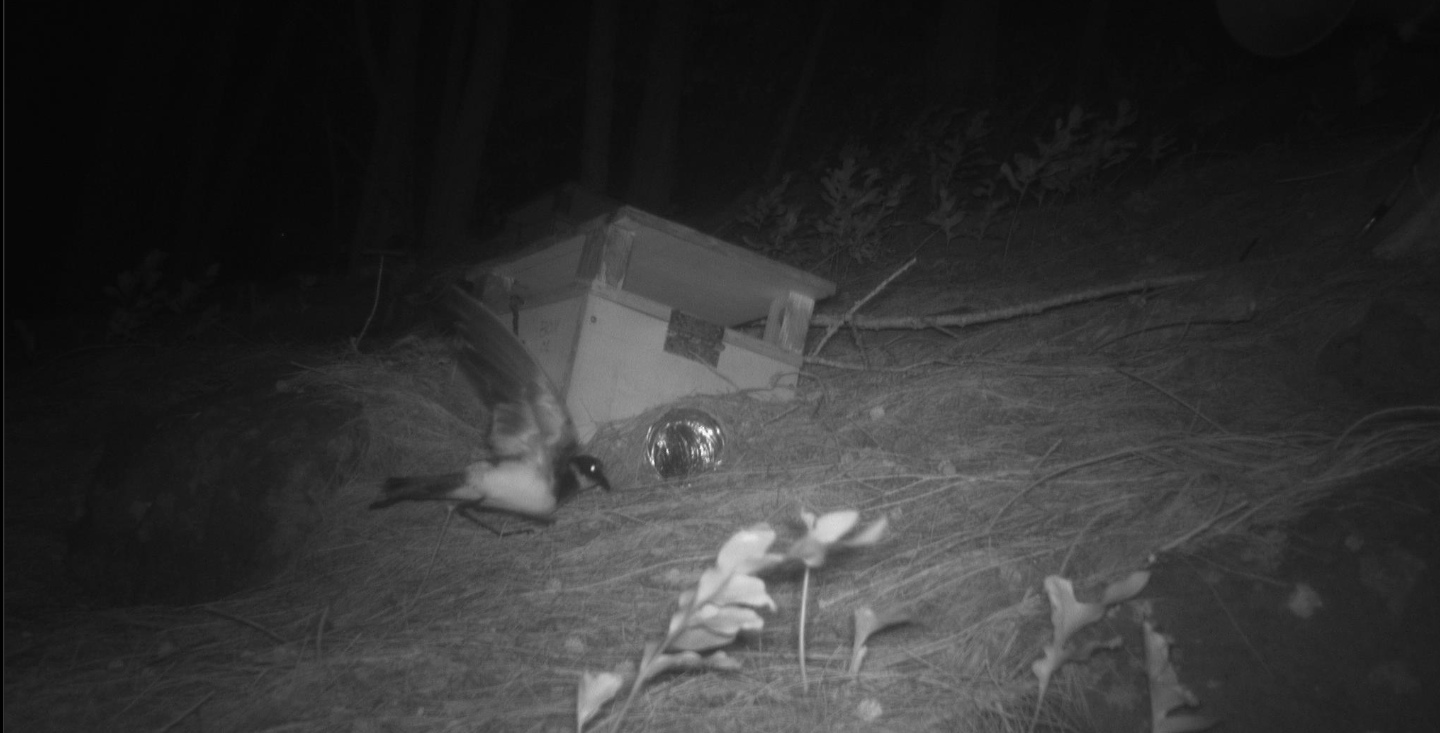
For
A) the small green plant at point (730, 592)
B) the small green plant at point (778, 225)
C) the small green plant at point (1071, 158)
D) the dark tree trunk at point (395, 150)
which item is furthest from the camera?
the dark tree trunk at point (395, 150)

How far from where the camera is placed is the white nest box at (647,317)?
329cm

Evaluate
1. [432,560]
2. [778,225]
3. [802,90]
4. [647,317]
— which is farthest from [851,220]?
[802,90]

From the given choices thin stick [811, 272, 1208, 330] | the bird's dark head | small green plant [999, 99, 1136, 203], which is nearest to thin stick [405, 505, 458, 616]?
the bird's dark head

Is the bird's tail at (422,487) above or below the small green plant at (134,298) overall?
below

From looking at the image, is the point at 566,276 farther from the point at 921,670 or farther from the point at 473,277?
the point at 921,670

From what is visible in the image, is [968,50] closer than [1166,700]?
No

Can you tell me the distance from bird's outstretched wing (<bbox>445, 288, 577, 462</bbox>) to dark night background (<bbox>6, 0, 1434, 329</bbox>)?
5490mm

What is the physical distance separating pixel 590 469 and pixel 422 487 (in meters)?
0.65

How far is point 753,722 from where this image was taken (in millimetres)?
1879

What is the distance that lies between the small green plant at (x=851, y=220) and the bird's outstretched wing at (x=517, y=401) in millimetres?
2701

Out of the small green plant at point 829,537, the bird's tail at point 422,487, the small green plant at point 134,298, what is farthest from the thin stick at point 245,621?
the small green plant at point 134,298

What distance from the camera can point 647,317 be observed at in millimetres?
3447

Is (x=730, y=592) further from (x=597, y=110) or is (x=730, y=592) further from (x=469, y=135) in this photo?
(x=469, y=135)

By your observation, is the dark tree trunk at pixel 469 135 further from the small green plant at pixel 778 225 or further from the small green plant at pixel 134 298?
the small green plant at pixel 778 225
